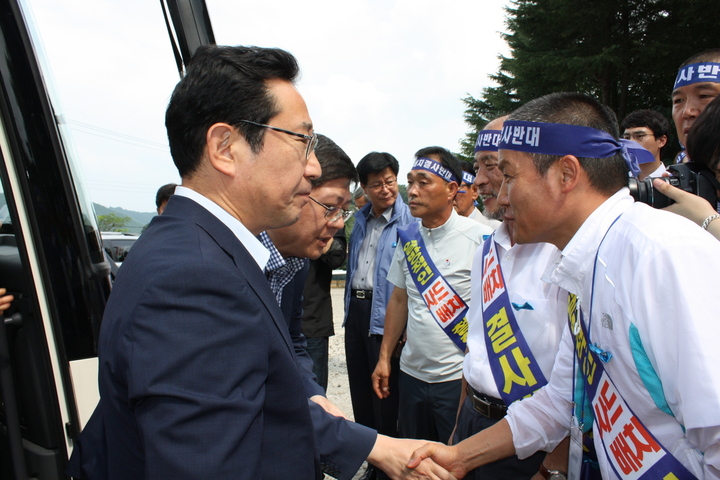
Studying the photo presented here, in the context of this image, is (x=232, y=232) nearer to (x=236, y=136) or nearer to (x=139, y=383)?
(x=236, y=136)

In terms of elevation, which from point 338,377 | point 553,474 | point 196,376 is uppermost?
point 196,376

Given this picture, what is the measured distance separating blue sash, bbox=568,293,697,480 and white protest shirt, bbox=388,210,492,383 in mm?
1607

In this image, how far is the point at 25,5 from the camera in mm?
1636

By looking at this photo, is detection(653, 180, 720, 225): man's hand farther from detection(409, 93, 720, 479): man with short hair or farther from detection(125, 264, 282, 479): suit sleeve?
detection(125, 264, 282, 479): suit sleeve

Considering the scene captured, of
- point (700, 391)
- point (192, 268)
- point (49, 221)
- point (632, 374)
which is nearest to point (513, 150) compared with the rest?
point (632, 374)

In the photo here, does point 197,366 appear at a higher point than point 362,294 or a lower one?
higher

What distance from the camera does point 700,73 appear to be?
279cm

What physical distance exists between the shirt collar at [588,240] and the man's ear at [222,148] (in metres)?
1.10

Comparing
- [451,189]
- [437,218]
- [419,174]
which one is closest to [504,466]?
[437,218]

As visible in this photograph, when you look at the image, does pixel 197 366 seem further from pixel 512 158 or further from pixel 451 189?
pixel 451 189

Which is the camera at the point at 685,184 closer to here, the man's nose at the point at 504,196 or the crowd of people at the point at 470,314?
the crowd of people at the point at 470,314

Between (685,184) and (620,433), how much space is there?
1019 mm

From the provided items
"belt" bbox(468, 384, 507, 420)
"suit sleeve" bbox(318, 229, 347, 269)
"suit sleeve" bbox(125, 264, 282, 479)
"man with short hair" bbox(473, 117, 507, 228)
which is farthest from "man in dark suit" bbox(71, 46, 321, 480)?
"suit sleeve" bbox(318, 229, 347, 269)

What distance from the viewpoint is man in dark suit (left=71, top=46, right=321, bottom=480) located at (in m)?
0.90
